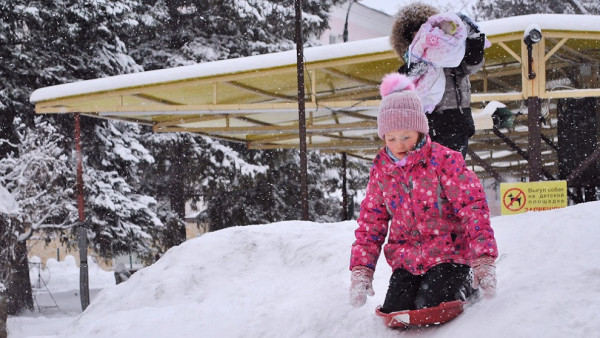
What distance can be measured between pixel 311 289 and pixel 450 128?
1443mm

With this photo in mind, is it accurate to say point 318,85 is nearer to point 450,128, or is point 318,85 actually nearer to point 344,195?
point 344,195

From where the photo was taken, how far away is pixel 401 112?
3414 millimetres

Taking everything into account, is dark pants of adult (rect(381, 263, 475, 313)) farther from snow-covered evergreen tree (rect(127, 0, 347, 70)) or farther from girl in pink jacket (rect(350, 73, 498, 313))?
A: snow-covered evergreen tree (rect(127, 0, 347, 70))

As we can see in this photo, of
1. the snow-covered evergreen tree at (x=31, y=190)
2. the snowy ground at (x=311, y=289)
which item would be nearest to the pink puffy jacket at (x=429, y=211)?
the snowy ground at (x=311, y=289)

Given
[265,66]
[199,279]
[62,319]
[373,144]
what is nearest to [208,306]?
[199,279]

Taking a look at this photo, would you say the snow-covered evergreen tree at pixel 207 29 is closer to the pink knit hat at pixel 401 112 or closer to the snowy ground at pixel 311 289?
the snowy ground at pixel 311 289

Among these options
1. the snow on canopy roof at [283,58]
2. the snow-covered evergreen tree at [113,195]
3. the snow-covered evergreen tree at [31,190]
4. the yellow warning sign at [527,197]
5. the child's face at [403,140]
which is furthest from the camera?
the snow-covered evergreen tree at [113,195]

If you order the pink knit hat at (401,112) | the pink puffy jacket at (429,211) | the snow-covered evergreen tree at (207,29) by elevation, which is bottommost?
the pink puffy jacket at (429,211)

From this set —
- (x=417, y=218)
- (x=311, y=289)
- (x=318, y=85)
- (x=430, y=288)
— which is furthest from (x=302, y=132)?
(x=430, y=288)

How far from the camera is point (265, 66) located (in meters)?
10.9

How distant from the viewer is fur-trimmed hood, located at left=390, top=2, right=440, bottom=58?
4754 millimetres

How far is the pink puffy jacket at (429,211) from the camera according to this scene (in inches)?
126

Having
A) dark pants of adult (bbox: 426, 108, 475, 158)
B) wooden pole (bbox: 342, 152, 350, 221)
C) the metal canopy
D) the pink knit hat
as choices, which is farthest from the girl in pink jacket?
wooden pole (bbox: 342, 152, 350, 221)

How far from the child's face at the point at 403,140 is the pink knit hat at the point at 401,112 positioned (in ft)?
0.07
